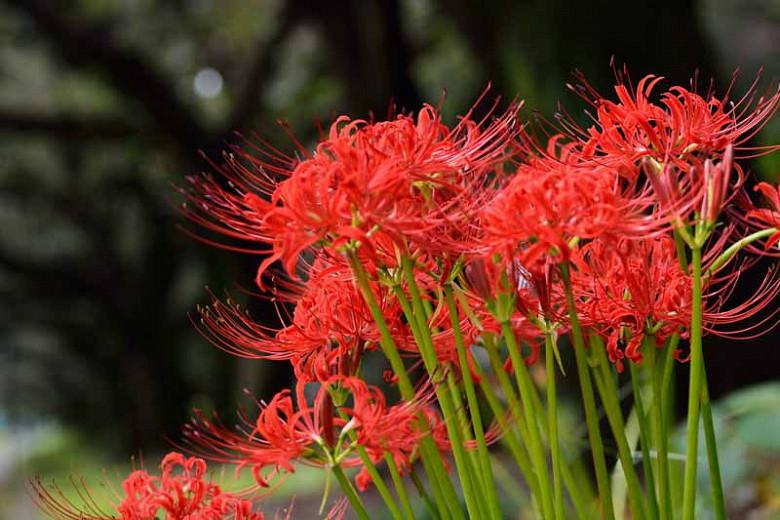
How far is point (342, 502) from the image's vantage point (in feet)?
2.19

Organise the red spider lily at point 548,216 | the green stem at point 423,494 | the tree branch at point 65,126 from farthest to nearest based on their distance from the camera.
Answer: the tree branch at point 65,126
the green stem at point 423,494
the red spider lily at point 548,216

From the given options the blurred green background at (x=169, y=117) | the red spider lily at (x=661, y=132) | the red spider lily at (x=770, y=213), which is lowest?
the red spider lily at (x=770, y=213)

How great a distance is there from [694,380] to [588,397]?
56 millimetres

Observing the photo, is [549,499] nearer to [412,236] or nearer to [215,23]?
[412,236]

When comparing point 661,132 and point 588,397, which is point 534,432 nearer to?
point 588,397

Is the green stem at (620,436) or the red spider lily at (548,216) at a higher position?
the red spider lily at (548,216)

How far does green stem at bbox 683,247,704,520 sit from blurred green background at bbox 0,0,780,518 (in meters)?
0.68

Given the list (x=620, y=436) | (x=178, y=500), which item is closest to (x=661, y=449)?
(x=620, y=436)

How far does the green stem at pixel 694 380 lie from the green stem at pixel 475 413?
11 cm

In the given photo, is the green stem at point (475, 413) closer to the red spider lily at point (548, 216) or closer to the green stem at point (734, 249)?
the red spider lily at point (548, 216)

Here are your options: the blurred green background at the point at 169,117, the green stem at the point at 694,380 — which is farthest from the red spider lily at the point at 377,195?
the blurred green background at the point at 169,117

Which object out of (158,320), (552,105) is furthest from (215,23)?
(552,105)

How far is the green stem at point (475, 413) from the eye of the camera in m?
0.49

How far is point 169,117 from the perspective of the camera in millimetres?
3021
